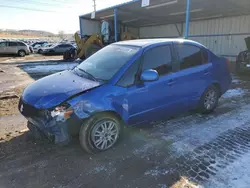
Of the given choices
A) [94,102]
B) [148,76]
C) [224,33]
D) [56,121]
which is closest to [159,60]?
[148,76]

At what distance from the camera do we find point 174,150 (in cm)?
314

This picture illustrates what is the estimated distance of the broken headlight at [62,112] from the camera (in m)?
Result: 2.70

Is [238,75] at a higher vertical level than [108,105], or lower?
lower

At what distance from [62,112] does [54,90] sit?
1.50 ft

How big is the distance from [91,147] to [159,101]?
1.40m

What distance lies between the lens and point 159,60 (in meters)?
3.57

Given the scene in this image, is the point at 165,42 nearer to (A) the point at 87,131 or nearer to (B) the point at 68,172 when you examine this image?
(A) the point at 87,131

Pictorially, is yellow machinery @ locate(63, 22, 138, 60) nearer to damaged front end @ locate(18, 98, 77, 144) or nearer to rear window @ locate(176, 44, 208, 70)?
rear window @ locate(176, 44, 208, 70)

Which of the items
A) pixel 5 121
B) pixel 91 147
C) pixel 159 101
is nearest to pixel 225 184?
pixel 159 101

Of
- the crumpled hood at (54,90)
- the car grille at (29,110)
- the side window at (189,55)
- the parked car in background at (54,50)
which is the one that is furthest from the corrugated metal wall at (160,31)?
the car grille at (29,110)

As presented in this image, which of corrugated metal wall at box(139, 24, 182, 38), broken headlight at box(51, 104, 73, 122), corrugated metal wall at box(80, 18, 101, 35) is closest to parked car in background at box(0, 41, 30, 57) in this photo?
corrugated metal wall at box(80, 18, 101, 35)

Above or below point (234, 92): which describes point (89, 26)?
above

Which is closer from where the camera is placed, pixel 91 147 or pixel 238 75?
pixel 91 147

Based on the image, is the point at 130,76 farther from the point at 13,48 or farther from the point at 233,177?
the point at 13,48
